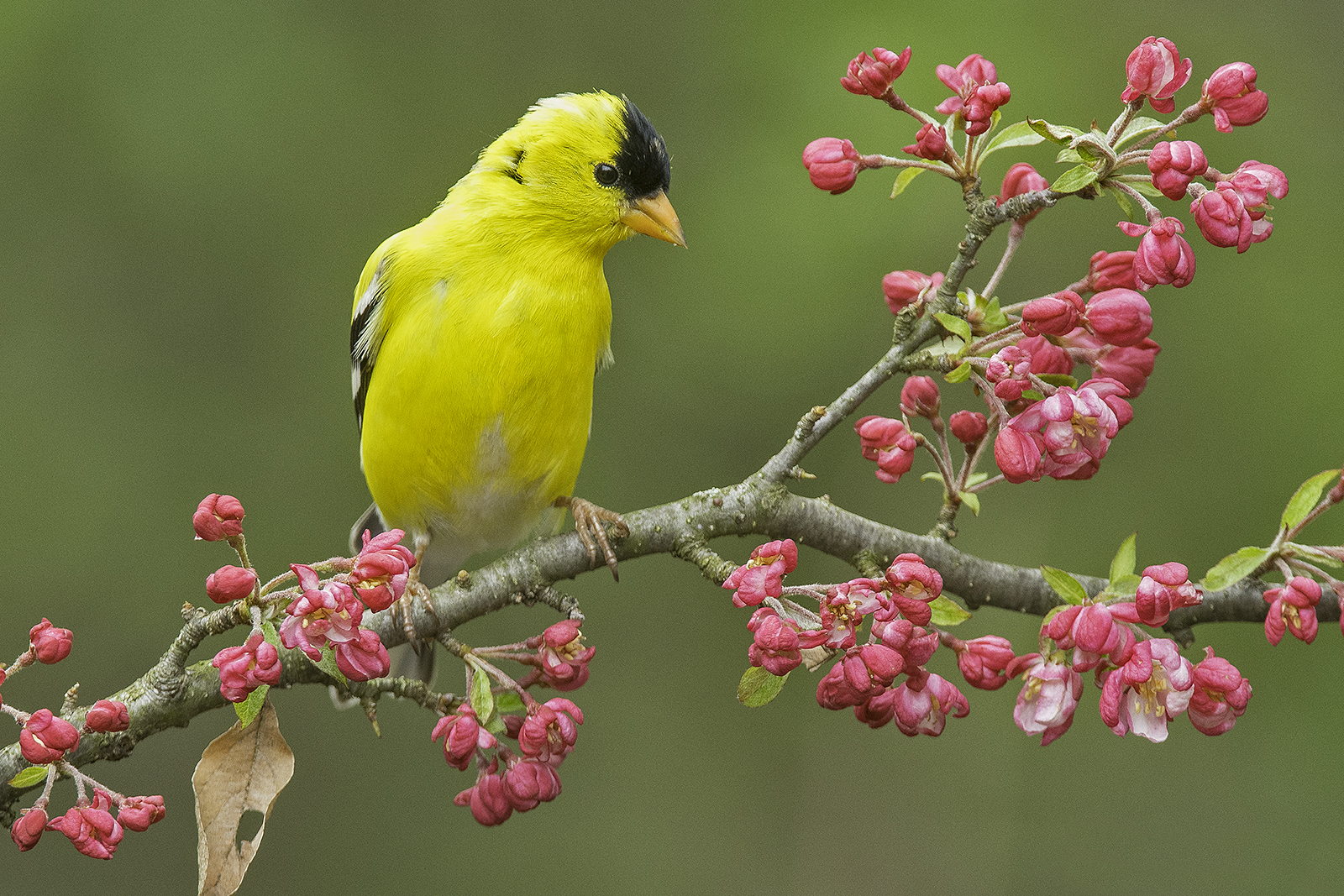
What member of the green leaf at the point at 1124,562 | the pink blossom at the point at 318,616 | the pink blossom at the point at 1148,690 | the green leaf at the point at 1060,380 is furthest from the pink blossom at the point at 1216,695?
the pink blossom at the point at 318,616

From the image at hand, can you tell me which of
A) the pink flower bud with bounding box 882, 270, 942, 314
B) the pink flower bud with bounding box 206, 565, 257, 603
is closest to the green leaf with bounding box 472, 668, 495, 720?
the pink flower bud with bounding box 206, 565, 257, 603

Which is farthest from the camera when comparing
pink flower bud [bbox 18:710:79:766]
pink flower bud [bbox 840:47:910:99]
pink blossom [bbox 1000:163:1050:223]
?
pink blossom [bbox 1000:163:1050:223]

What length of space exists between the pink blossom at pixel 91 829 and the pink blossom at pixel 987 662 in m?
1.16

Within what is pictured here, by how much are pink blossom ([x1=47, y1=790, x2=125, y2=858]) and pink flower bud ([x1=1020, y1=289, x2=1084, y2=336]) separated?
4.61 feet

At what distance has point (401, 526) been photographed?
317 cm


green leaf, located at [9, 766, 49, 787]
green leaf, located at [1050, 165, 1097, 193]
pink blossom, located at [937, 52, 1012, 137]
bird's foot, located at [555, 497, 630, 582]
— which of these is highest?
pink blossom, located at [937, 52, 1012, 137]

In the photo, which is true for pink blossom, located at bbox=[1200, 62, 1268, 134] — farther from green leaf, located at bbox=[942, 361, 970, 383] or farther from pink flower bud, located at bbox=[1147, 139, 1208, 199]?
green leaf, located at bbox=[942, 361, 970, 383]

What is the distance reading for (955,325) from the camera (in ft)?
6.04

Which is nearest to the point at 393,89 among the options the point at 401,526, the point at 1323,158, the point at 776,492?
the point at 401,526

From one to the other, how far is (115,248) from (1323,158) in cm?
532

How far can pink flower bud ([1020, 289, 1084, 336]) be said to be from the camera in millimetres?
1777

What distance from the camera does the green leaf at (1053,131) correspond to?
1688mm

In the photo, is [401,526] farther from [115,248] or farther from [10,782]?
[115,248]

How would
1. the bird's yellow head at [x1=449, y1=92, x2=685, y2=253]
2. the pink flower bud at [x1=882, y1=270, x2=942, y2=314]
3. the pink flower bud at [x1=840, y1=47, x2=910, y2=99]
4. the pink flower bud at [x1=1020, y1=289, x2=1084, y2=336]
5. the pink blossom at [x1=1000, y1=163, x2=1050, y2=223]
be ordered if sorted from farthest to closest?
the bird's yellow head at [x1=449, y1=92, x2=685, y2=253] < the pink flower bud at [x1=882, y1=270, x2=942, y2=314] < the pink blossom at [x1=1000, y1=163, x2=1050, y2=223] < the pink flower bud at [x1=840, y1=47, x2=910, y2=99] < the pink flower bud at [x1=1020, y1=289, x2=1084, y2=336]
